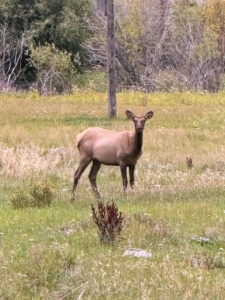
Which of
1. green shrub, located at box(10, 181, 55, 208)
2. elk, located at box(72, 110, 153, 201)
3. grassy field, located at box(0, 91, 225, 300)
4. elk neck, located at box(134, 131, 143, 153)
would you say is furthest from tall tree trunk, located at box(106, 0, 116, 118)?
green shrub, located at box(10, 181, 55, 208)

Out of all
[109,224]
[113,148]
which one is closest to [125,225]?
[109,224]

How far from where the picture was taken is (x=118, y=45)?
44.7m

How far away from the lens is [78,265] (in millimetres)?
7934

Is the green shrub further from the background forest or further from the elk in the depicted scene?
the background forest

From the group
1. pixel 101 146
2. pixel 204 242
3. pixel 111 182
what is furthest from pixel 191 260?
pixel 111 182

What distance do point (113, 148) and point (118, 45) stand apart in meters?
31.7

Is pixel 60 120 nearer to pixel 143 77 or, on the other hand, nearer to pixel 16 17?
pixel 143 77

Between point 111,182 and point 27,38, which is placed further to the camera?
point 27,38

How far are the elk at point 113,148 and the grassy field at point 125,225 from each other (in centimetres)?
44

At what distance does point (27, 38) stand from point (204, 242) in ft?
123

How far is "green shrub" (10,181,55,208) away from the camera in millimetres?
11992

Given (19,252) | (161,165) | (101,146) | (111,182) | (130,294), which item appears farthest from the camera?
(161,165)

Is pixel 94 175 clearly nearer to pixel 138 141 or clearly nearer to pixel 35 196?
pixel 138 141

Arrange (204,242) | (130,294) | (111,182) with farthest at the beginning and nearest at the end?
1. (111,182)
2. (204,242)
3. (130,294)
